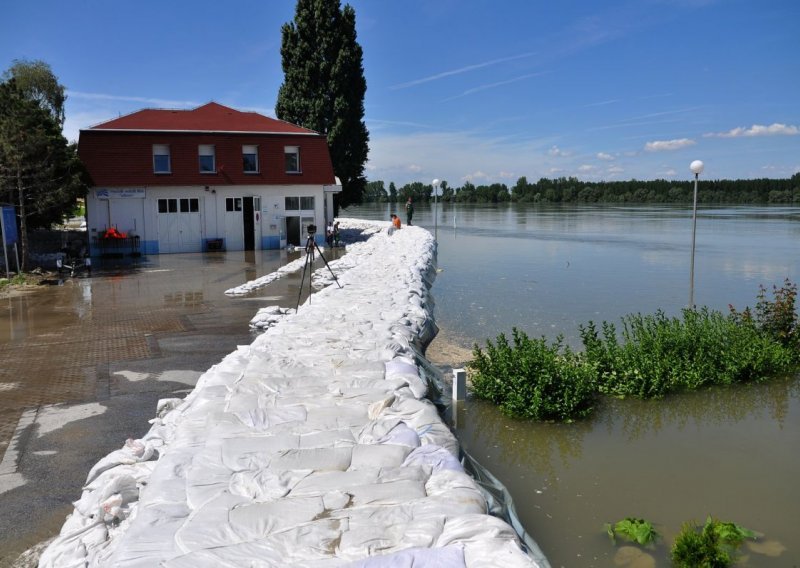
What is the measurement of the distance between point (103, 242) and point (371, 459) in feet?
64.3

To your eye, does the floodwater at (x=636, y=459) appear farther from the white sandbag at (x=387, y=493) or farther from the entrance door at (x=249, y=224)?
the entrance door at (x=249, y=224)

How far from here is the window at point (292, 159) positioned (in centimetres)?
2428

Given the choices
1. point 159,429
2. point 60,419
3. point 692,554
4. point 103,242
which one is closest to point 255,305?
point 60,419

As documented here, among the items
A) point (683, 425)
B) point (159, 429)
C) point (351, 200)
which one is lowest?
point (683, 425)

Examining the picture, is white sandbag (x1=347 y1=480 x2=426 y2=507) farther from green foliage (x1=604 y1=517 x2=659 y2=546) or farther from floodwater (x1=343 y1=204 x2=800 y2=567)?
green foliage (x1=604 y1=517 x2=659 y2=546)

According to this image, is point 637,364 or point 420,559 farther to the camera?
point 637,364

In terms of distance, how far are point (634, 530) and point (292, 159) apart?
21848mm

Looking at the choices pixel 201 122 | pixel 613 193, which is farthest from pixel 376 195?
pixel 201 122

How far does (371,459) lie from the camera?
388 centimetres

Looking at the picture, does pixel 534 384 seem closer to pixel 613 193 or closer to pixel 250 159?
pixel 250 159

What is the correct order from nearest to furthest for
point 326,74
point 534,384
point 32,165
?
point 534,384 → point 32,165 → point 326,74

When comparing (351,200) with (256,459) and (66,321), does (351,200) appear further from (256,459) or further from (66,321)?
(256,459)

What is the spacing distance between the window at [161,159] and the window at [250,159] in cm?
267

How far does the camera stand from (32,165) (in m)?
15.7
